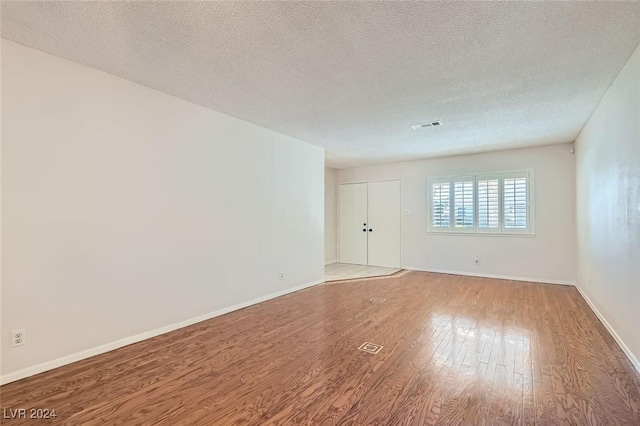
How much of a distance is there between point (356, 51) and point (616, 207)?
9.64 ft

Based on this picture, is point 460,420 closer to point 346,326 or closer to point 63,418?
point 346,326

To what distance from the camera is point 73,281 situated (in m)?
2.64

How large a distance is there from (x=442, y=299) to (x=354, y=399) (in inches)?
117

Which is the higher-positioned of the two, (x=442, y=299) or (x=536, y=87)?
(x=536, y=87)

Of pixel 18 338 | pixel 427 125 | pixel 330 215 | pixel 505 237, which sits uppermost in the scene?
pixel 427 125

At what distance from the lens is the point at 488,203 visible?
6148mm

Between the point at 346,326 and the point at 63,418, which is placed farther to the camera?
the point at 346,326

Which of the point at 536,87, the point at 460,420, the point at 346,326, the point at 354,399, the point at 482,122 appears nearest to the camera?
the point at 460,420

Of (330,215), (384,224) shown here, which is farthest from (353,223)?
(384,224)

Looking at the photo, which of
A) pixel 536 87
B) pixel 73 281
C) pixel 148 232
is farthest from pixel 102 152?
pixel 536 87

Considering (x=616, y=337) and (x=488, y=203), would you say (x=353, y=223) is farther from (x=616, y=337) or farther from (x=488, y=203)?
(x=616, y=337)

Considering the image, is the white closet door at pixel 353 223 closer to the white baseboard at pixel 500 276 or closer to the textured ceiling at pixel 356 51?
the white baseboard at pixel 500 276

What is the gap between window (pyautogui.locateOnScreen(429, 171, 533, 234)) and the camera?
19.1 ft

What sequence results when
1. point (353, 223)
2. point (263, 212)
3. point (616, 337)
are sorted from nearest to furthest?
point (616, 337) < point (263, 212) < point (353, 223)
